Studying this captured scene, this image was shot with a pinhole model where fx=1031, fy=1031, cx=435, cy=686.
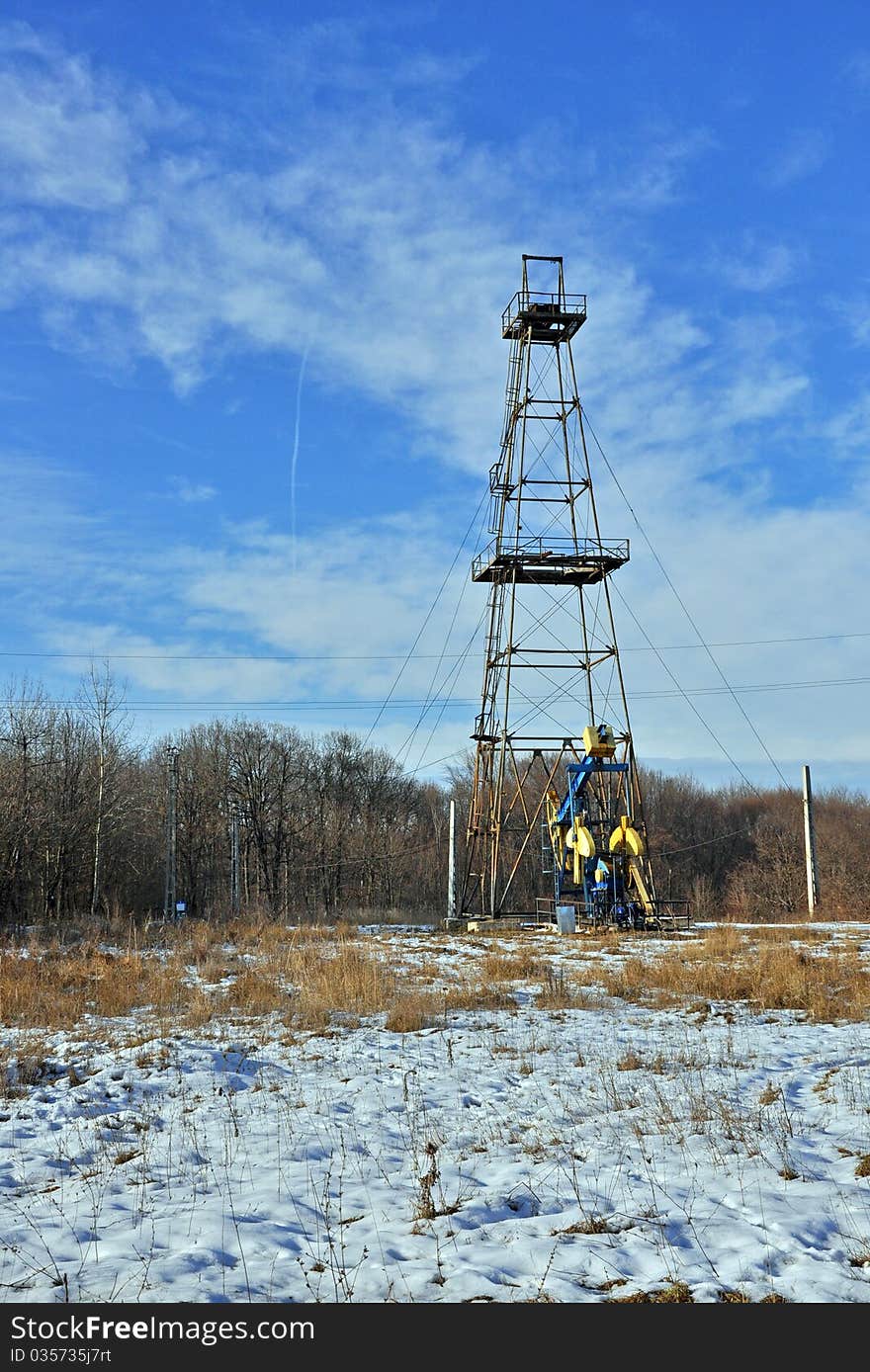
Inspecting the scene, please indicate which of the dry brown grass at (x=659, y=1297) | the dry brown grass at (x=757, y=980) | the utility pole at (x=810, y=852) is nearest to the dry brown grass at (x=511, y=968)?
the dry brown grass at (x=757, y=980)

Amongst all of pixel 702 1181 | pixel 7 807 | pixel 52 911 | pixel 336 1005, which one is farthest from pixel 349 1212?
pixel 52 911

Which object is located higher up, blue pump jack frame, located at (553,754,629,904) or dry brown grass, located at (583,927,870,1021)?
blue pump jack frame, located at (553,754,629,904)

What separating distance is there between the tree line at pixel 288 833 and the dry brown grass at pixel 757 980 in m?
18.1

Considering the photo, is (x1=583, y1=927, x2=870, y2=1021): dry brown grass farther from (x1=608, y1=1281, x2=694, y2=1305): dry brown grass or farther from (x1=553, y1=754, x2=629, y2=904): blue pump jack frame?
(x1=553, y1=754, x2=629, y2=904): blue pump jack frame

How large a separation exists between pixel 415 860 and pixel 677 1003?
49.3 m

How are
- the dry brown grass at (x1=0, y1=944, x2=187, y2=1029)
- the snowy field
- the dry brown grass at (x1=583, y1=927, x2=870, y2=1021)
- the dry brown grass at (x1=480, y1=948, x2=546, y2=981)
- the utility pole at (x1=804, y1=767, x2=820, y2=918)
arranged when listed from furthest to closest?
the utility pole at (x1=804, y1=767, x2=820, y2=918) < the dry brown grass at (x1=480, y1=948, x2=546, y2=981) < the dry brown grass at (x1=0, y1=944, x2=187, y2=1029) < the dry brown grass at (x1=583, y1=927, x2=870, y2=1021) < the snowy field

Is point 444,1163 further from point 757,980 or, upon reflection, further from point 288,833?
point 288,833

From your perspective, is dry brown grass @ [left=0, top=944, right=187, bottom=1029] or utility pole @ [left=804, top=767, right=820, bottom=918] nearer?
dry brown grass @ [left=0, top=944, right=187, bottom=1029]

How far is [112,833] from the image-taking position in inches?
1583

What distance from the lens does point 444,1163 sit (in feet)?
24.3

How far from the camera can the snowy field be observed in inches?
211

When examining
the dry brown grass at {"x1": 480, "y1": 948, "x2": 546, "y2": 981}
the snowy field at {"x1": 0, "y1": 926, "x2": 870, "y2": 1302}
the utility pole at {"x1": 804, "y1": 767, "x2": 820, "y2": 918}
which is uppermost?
the utility pole at {"x1": 804, "y1": 767, "x2": 820, "y2": 918}

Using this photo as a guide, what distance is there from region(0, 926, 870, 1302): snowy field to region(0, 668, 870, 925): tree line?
2352 centimetres

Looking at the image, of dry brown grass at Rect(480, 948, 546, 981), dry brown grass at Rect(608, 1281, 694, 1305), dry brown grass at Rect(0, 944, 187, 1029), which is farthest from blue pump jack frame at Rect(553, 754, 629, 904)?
dry brown grass at Rect(608, 1281, 694, 1305)
